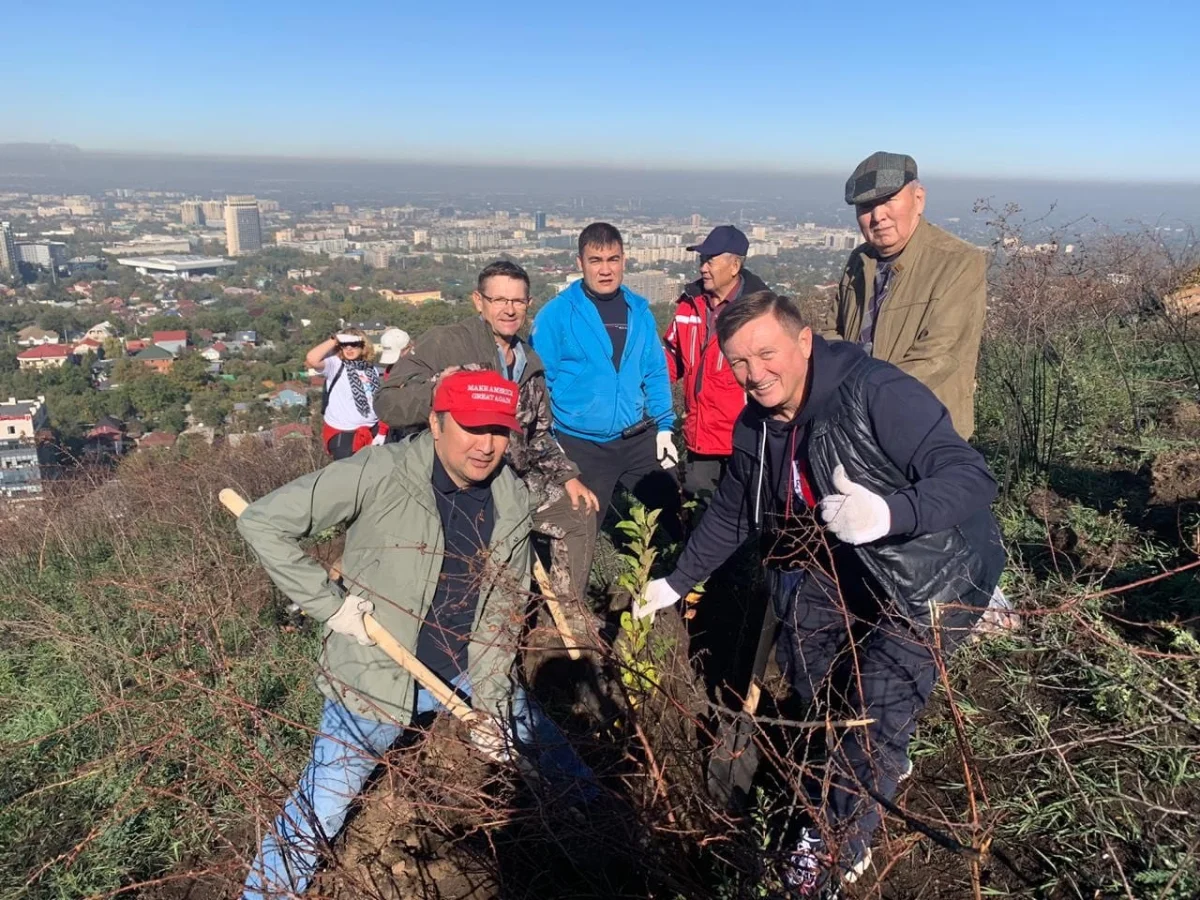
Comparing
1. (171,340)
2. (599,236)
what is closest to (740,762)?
(599,236)

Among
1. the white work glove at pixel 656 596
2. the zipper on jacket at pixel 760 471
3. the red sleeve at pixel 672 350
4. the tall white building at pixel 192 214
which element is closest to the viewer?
the zipper on jacket at pixel 760 471

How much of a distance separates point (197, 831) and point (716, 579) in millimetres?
2920

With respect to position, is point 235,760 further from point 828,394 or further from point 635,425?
point 828,394

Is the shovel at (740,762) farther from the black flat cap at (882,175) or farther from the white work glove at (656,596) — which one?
the black flat cap at (882,175)

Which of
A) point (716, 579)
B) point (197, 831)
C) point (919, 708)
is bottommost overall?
point (197, 831)

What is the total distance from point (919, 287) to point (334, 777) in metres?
2.98

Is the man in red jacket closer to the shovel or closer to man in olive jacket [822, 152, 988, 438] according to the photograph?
man in olive jacket [822, 152, 988, 438]

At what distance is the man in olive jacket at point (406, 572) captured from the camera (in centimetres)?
250

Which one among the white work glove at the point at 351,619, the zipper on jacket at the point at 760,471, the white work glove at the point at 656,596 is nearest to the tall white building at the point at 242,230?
the white work glove at the point at 351,619

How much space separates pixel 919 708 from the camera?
7.52 ft

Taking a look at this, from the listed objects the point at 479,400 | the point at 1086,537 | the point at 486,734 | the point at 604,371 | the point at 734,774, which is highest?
the point at 479,400

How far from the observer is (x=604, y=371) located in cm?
407

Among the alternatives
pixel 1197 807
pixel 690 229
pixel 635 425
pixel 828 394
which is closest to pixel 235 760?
pixel 635 425

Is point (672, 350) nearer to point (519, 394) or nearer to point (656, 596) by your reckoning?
point (519, 394)
